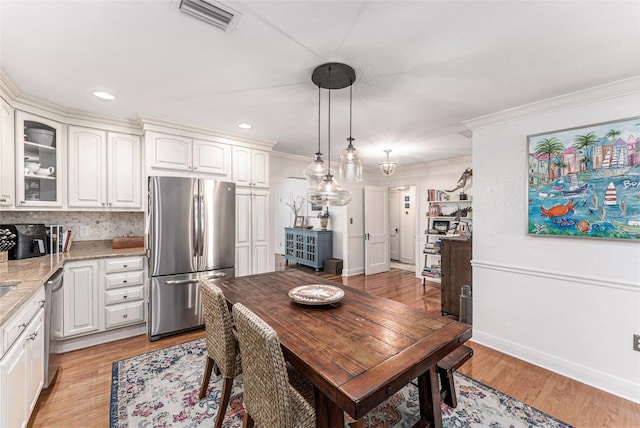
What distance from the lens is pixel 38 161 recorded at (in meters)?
2.64

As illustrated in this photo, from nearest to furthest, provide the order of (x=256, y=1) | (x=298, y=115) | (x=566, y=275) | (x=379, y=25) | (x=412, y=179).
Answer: (x=256, y=1)
(x=379, y=25)
(x=566, y=275)
(x=298, y=115)
(x=412, y=179)

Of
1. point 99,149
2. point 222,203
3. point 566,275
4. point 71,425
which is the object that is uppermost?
point 99,149

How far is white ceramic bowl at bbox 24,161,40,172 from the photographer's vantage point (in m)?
2.56

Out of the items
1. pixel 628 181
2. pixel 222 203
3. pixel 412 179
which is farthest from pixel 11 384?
pixel 412 179

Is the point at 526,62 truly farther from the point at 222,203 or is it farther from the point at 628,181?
the point at 222,203

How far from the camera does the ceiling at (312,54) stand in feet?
4.59

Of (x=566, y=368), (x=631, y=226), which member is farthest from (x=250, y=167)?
(x=566, y=368)

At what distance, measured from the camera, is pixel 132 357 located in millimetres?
2578

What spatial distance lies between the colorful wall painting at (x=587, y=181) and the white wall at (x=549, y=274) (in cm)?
8

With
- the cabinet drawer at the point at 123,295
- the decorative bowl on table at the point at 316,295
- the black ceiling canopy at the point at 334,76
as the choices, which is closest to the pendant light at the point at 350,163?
the black ceiling canopy at the point at 334,76

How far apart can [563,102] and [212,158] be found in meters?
3.65

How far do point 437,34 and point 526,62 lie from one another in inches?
31.2

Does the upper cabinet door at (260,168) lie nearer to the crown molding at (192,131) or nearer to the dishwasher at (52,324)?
the crown molding at (192,131)

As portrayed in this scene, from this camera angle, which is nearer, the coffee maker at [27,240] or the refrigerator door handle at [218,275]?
the coffee maker at [27,240]
